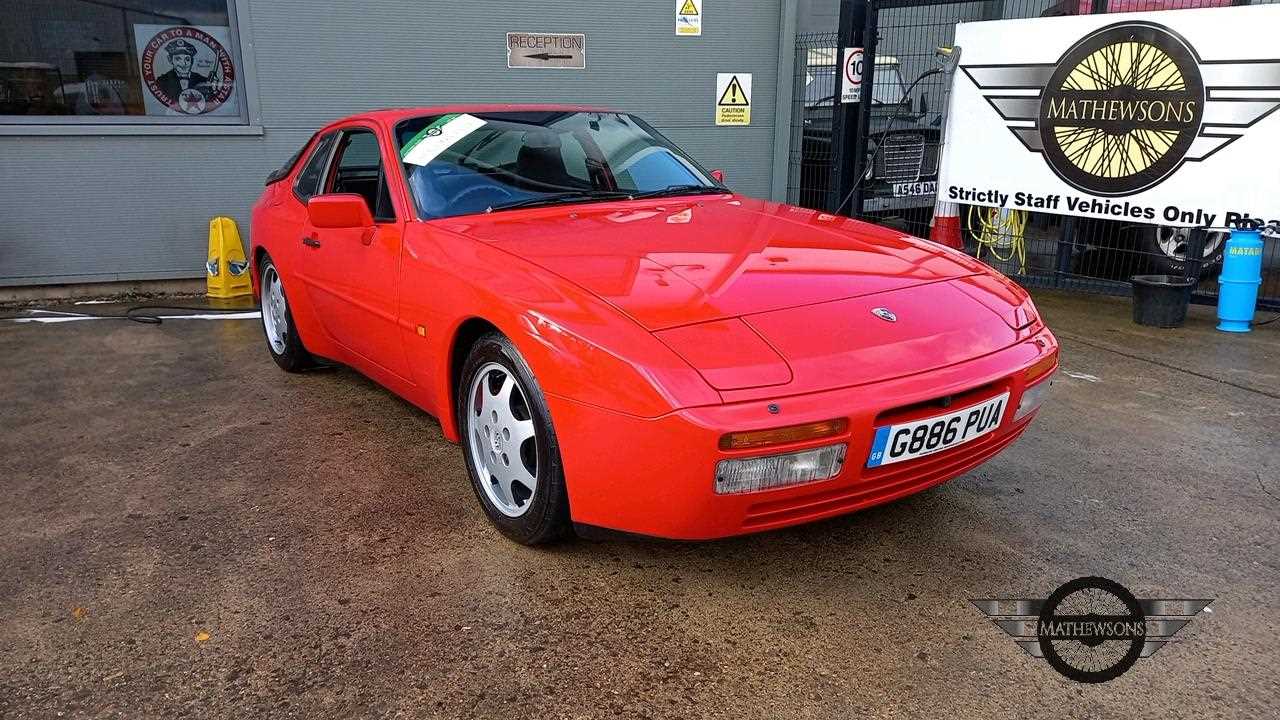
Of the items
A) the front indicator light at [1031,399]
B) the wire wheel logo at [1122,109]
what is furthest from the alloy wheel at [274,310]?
the wire wheel logo at [1122,109]

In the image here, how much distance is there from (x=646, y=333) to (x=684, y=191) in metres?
1.71

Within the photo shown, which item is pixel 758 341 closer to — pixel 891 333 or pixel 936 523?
pixel 891 333

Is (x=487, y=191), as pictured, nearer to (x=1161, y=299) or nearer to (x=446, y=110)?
(x=446, y=110)

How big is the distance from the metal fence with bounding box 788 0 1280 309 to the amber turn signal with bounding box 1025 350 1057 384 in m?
4.43

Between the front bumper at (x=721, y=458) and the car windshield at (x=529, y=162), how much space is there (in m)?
1.36

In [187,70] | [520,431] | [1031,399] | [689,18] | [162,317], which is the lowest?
[162,317]

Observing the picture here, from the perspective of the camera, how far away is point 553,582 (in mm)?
2668

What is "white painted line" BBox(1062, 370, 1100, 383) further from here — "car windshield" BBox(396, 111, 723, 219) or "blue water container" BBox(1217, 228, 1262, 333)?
"car windshield" BBox(396, 111, 723, 219)

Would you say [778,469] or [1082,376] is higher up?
[778,469]

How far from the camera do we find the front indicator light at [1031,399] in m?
2.70

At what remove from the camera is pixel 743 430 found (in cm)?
216

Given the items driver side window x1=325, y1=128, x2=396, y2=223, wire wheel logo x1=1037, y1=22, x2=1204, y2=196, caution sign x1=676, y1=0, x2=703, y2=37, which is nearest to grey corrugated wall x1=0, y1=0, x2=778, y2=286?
caution sign x1=676, y1=0, x2=703, y2=37

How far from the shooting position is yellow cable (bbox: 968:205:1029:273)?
7082 millimetres

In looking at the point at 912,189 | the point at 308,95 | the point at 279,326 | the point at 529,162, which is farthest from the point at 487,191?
the point at 912,189
